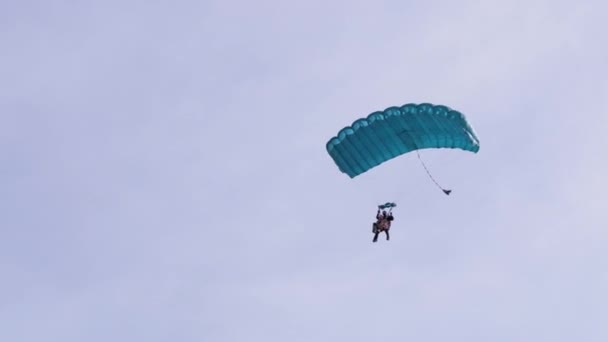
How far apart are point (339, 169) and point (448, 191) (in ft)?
13.9

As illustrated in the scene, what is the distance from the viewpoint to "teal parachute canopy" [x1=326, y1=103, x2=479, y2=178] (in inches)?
2936

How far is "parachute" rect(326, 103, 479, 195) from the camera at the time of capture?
74.6 m

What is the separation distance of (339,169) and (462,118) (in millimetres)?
5002

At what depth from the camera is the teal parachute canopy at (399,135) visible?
74.6 meters

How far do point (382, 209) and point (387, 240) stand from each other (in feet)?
6.61

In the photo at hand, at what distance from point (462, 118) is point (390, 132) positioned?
2.59 m

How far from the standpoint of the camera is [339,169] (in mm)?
76438

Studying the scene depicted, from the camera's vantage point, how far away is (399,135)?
7494 centimetres

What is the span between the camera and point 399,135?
7494 centimetres

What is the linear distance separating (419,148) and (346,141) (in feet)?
8.80

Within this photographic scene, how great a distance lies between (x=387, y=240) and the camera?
7681cm

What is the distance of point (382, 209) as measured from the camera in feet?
258

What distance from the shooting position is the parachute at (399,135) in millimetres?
74562

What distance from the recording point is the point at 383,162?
76500 millimetres
